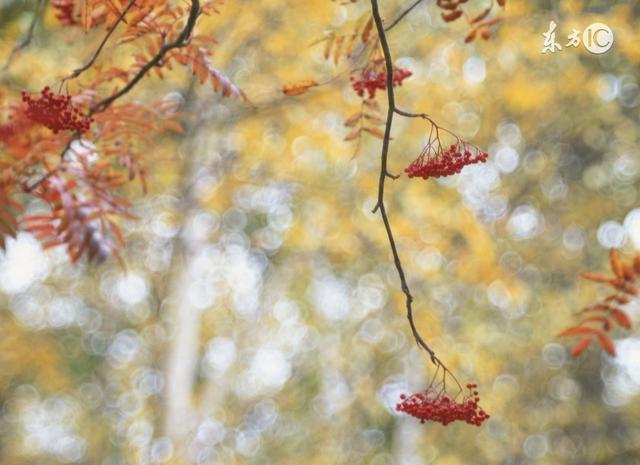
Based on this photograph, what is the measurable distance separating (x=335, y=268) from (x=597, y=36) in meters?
2.74

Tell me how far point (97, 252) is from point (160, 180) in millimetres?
2981

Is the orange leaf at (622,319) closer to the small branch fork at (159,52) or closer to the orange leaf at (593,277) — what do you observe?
the orange leaf at (593,277)

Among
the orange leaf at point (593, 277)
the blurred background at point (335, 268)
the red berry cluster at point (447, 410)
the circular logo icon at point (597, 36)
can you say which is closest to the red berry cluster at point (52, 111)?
the red berry cluster at point (447, 410)

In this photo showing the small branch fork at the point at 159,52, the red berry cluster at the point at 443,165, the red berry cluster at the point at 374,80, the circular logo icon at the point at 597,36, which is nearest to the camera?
the small branch fork at the point at 159,52

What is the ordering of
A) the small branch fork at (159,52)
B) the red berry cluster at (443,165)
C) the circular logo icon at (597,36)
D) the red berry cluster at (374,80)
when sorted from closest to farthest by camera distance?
the small branch fork at (159,52) < the red berry cluster at (443,165) < the red berry cluster at (374,80) < the circular logo icon at (597,36)

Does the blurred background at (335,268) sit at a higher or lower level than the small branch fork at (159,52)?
higher

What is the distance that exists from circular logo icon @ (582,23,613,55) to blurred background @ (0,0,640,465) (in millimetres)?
71

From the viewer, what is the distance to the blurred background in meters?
3.44

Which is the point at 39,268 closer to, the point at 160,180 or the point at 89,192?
the point at 160,180

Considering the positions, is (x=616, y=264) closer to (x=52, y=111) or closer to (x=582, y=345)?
(x=582, y=345)

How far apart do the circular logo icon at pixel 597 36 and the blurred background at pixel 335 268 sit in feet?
0.23

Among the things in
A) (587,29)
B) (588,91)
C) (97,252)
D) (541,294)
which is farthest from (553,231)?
(97,252)

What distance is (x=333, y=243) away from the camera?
4.32m

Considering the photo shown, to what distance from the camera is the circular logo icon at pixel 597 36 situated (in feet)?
8.74
